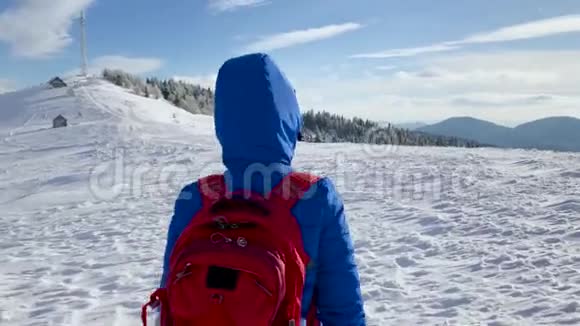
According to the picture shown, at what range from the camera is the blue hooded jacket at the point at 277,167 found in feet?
6.43

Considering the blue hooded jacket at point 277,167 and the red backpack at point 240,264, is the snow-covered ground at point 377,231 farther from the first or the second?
the red backpack at point 240,264

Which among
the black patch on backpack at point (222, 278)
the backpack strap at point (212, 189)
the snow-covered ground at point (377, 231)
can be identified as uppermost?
the backpack strap at point (212, 189)

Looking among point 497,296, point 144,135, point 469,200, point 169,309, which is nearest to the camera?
point 169,309

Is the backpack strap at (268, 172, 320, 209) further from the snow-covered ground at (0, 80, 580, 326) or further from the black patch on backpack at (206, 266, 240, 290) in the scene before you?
the snow-covered ground at (0, 80, 580, 326)

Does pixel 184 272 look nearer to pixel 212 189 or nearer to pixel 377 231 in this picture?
pixel 212 189

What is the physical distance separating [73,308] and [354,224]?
494 cm

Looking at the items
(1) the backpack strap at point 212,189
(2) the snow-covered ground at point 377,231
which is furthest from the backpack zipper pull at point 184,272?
(2) the snow-covered ground at point 377,231

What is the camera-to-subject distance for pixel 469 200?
1022cm

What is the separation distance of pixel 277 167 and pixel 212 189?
276 mm

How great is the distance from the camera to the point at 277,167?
6.63 ft

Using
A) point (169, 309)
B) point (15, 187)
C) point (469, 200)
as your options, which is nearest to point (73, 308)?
point (169, 309)

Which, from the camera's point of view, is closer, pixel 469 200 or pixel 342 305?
pixel 342 305

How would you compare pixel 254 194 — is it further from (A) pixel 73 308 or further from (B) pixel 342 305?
(A) pixel 73 308

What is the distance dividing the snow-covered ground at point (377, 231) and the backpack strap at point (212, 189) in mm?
3518
